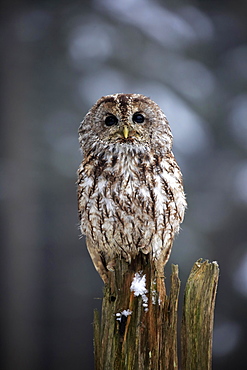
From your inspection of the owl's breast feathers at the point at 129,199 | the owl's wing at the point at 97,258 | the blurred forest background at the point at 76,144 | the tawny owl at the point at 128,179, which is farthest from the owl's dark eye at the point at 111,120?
the blurred forest background at the point at 76,144

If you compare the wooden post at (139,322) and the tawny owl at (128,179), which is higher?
the tawny owl at (128,179)

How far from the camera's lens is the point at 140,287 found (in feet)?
3.62

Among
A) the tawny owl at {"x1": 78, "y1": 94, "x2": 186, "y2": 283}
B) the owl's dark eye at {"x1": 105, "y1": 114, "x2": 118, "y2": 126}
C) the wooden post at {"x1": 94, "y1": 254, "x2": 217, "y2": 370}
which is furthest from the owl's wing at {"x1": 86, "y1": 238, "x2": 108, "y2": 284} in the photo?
the owl's dark eye at {"x1": 105, "y1": 114, "x2": 118, "y2": 126}

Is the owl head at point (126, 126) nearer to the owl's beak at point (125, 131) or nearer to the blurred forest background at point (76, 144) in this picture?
the owl's beak at point (125, 131)

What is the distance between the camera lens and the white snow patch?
1091mm

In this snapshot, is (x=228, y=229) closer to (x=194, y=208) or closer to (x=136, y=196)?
(x=194, y=208)

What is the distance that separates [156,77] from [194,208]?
69cm

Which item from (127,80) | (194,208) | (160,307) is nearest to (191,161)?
(194,208)

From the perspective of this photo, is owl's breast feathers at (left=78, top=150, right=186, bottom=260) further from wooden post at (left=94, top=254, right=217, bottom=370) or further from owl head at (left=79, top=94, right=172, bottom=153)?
wooden post at (left=94, top=254, right=217, bottom=370)

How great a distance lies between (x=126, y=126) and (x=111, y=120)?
0.26 feet

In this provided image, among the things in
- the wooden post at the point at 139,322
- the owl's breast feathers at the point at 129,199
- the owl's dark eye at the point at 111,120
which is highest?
the owl's dark eye at the point at 111,120

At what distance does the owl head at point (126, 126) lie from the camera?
125cm

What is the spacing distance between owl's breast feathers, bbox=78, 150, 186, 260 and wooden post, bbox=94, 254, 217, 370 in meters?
0.20

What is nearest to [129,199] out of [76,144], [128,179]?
[128,179]
